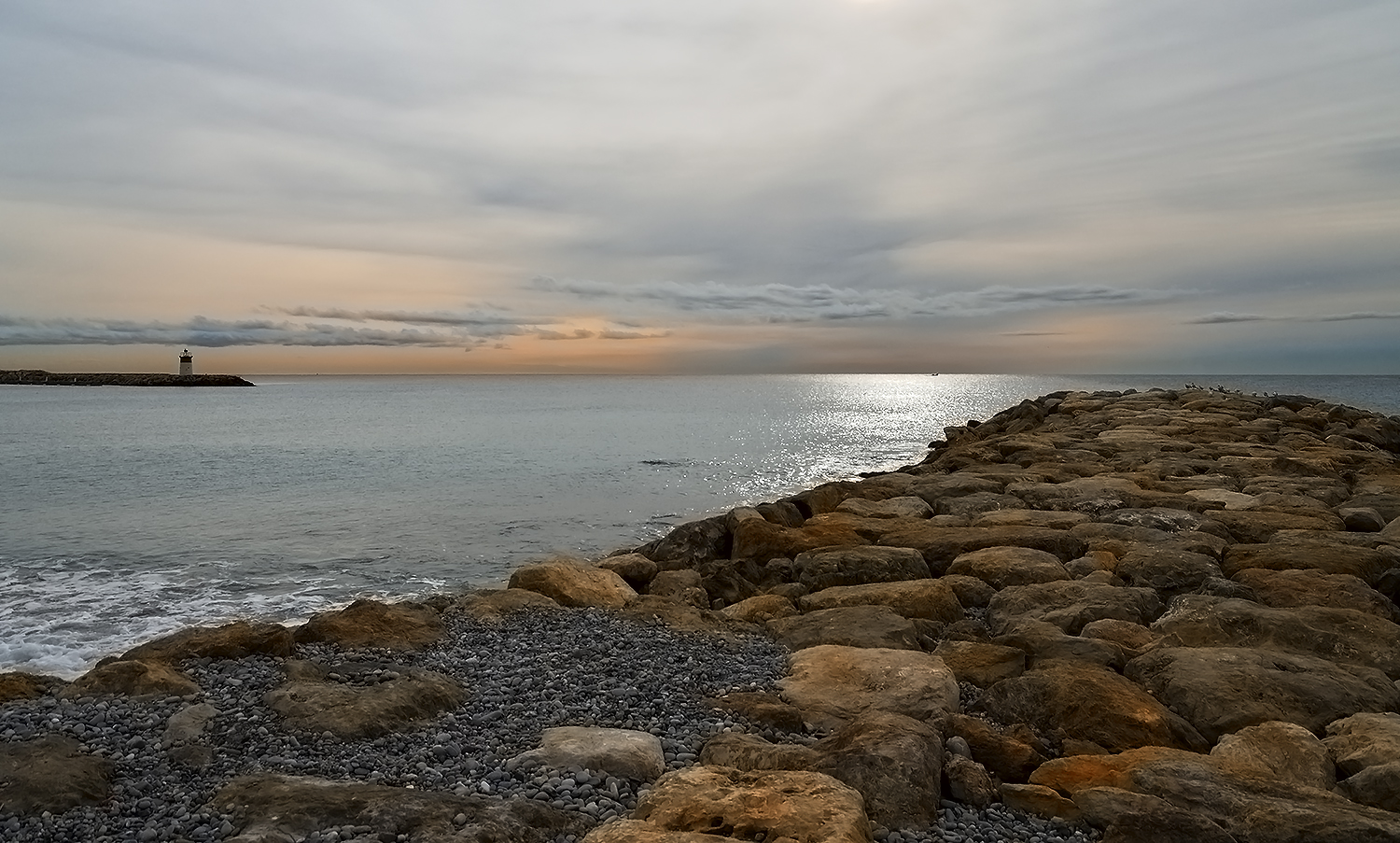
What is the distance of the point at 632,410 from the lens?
75938 millimetres

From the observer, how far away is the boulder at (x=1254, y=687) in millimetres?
5477

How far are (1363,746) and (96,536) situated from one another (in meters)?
21.0

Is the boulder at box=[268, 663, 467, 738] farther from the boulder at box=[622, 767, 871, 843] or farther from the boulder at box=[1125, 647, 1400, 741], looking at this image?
the boulder at box=[1125, 647, 1400, 741]

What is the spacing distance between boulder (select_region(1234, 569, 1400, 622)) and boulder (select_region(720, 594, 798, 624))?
457 centimetres

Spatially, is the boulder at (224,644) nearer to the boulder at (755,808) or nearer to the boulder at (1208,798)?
the boulder at (755,808)

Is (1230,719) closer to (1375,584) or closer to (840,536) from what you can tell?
(1375,584)

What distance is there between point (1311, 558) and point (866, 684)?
6.04 m

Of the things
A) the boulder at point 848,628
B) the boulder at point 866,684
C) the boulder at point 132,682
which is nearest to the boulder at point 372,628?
the boulder at point 132,682

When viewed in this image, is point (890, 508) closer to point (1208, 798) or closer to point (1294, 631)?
point (1294, 631)

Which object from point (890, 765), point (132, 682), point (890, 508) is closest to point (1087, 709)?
point (890, 765)

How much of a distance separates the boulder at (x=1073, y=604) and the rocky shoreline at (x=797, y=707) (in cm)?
4

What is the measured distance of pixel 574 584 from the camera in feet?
29.5

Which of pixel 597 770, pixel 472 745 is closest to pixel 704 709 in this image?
pixel 597 770

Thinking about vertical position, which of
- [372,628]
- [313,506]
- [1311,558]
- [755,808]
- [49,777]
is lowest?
[313,506]
